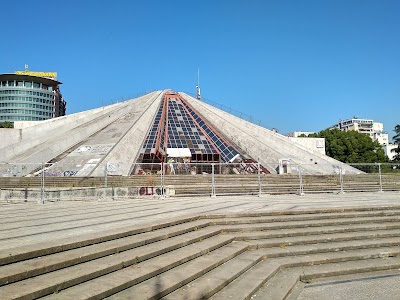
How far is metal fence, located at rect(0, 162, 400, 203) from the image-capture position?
1409 cm

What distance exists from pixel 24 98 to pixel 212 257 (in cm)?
11059

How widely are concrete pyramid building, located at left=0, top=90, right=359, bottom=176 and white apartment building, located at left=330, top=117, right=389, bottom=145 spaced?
12862 centimetres

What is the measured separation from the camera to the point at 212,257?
20.2ft

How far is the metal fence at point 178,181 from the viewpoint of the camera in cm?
1409

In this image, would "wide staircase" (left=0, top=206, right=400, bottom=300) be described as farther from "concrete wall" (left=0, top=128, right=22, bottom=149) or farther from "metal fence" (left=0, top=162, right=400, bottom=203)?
"concrete wall" (left=0, top=128, right=22, bottom=149)

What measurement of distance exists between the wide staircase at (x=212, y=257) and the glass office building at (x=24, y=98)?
107 meters

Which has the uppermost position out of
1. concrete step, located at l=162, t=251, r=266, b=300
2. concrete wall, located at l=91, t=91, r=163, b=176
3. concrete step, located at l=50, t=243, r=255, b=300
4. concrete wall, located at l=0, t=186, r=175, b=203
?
concrete wall, located at l=91, t=91, r=163, b=176

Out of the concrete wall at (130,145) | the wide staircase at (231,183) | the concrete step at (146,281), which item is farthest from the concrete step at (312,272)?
the concrete wall at (130,145)

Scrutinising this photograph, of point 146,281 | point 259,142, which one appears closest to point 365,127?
point 259,142

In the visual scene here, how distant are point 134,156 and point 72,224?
20.6 meters

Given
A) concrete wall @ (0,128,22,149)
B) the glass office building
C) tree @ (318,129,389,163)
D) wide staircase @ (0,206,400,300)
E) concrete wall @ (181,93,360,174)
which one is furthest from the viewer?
the glass office building

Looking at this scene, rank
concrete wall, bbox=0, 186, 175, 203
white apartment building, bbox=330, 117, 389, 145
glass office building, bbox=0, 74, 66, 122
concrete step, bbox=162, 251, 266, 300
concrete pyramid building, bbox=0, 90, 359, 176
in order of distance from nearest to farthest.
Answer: concrete step, bbox=162, 251, 266, 300 → concrete wall, bbox=0, 186, 175, 203 → concrete pyramid building, bbox=0, 90, 359, 176 → glass office building, bbox=0, 74, 66, 122 → white apartment building, bbox=330, 117, 389, 145

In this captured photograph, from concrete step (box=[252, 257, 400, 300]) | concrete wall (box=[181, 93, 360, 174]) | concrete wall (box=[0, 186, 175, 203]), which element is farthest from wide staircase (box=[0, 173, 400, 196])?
concrete step (box=[252, 257, 400, 300])

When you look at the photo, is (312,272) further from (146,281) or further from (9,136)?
(9,136)
